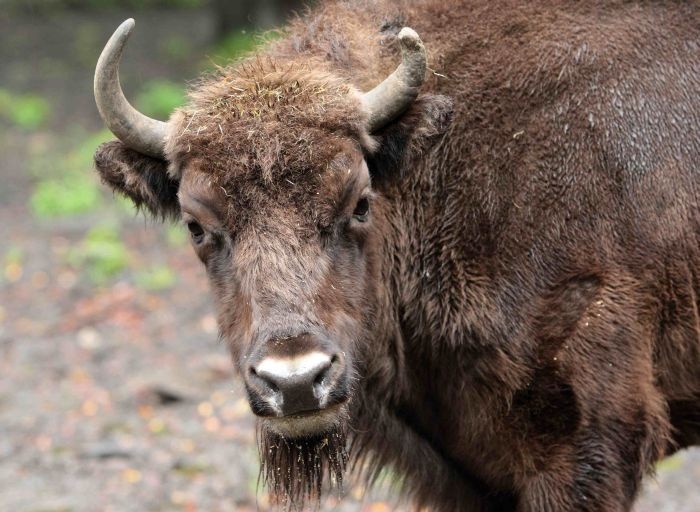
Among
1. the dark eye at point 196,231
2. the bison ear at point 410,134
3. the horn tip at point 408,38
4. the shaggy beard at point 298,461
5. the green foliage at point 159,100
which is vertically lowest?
the green foliage at point 159,100

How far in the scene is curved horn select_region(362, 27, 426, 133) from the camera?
5359mm

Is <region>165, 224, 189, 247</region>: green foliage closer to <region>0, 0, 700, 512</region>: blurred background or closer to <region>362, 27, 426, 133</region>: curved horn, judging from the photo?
<region>0, 0, 700, 512</region>: blurred background

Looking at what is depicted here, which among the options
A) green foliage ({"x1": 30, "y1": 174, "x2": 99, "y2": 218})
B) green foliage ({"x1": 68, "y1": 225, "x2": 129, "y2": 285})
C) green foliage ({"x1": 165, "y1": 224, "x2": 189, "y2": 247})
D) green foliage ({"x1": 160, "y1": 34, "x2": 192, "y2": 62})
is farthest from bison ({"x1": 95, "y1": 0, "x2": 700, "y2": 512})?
green foliage ({"x1": 160, "y1": 34, "x2": 192, "y2": 62})

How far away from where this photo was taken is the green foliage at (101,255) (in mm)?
12836

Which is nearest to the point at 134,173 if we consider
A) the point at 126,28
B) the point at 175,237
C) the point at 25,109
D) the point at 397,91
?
the point at 126,28

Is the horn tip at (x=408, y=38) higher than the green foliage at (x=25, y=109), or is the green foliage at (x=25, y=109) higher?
the horn tip at (x=408, y=38)

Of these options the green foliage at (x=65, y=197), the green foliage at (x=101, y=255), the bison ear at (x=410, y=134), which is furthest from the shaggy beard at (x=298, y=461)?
the green foliage at (x=65, y=197)

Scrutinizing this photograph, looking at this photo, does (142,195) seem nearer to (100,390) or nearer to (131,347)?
(100,390)

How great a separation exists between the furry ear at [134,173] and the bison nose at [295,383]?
1.39 meters

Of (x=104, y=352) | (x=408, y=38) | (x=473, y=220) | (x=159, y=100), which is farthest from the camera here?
(x=159, y=100)

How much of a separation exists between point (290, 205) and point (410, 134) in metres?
0.95

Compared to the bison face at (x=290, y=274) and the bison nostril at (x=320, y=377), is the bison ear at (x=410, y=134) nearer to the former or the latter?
the bison face at (x=290, y=274)

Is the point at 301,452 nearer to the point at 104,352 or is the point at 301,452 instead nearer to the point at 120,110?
the point at 120,110

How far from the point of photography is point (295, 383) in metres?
4.57
